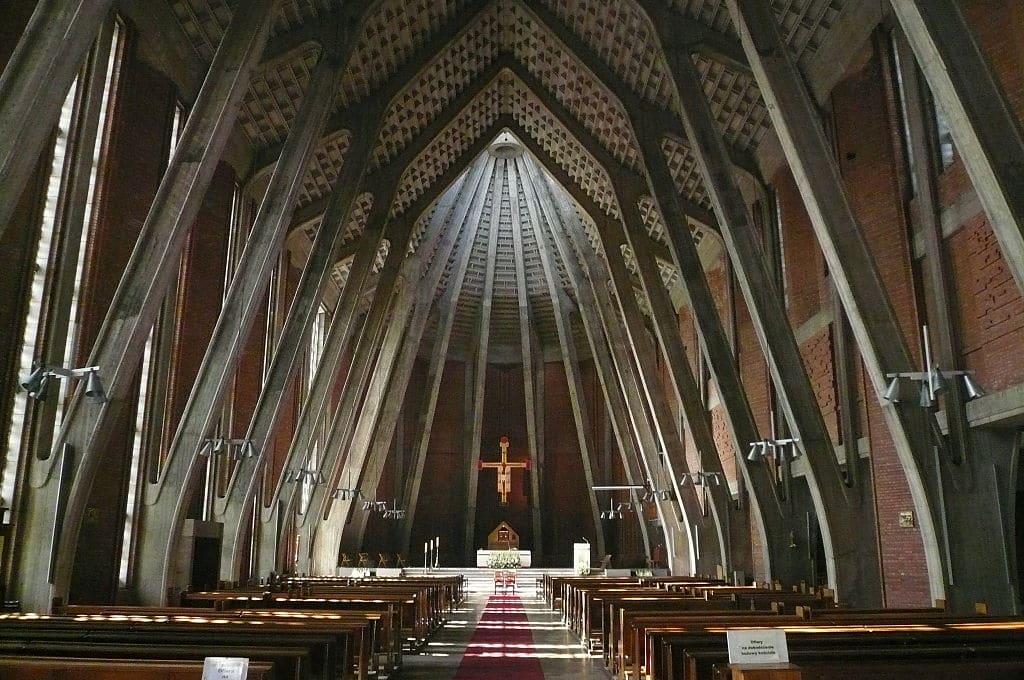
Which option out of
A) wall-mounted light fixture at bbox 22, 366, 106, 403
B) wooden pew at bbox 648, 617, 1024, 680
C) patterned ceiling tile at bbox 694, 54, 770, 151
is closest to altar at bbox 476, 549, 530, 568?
patterned ceiling tile at bbox 694, 54, 770, 151

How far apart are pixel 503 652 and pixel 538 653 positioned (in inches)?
17.6

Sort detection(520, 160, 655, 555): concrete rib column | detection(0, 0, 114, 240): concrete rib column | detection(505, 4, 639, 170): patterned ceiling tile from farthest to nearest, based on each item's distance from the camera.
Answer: detection(520, 160, 655, 555): concrete rib column → detection(505, 4, 639, 170): patterned ceiling tile → detection(0, 0, 114, 240): concrete rib column

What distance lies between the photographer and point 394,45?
56.9ft

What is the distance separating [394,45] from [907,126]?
10.2m

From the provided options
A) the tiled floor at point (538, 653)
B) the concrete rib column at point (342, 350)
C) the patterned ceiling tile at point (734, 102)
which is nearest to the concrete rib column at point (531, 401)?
the concrete rib column at point (342, 350)

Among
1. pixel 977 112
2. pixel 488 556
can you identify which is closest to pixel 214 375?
pixel 977 112

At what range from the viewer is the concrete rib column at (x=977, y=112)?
7008 mm

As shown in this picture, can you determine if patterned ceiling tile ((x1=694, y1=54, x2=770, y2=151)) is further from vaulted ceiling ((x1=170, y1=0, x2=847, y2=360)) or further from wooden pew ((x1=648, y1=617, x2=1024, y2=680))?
wooden pew ((x1=648, y1=617, x2=1024, y2=680))

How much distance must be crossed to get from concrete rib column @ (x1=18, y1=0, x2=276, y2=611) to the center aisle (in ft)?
13.8

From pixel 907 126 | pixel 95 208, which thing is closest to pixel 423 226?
pixel 95 208

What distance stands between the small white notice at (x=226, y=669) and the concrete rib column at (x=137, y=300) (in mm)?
6831

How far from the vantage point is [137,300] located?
9.96 meters

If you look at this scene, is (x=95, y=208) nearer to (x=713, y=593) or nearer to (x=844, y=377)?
(x=713, y=593)

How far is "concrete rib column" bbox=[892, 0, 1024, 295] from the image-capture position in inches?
276
